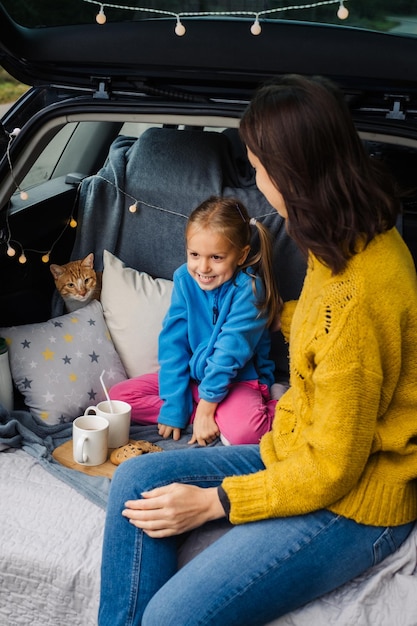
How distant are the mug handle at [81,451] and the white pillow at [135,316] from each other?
42 cm

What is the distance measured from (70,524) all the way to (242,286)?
2.34 ft

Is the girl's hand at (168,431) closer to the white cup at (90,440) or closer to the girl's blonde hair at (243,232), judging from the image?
the white cup at (90,440)

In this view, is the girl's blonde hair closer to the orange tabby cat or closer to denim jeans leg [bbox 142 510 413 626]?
the orange tabby cat

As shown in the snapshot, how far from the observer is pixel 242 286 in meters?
1.90

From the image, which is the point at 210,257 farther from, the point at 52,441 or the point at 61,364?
the point at 52,441

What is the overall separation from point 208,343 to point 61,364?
375mm

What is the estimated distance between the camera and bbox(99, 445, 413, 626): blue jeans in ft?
3.97

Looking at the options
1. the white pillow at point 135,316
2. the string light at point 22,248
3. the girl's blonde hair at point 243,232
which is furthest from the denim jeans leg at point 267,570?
the string light at point 22,248

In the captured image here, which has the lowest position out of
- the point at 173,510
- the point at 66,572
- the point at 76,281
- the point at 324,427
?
the point at 66,572

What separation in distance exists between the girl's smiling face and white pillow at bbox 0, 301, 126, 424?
34 centimetres

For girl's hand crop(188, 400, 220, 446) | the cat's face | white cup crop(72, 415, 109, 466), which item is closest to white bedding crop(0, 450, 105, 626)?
white cup crop(72, 415, 109, 466)

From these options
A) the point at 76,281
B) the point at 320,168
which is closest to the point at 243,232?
the point at 76,281

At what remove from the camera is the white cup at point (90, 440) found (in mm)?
1654

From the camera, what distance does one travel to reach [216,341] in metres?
1.90
